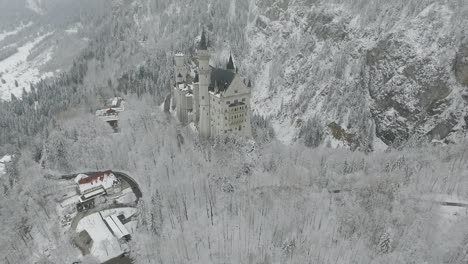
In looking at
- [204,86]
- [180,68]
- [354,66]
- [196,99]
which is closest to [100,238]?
[204,86]

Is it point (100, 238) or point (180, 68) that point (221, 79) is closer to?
point (180, 68)

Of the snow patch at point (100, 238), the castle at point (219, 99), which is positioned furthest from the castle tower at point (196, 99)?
the snow patch at point (100, 238)

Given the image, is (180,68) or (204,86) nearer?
(204,86)

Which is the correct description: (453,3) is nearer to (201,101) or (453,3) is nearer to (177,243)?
(201,101)

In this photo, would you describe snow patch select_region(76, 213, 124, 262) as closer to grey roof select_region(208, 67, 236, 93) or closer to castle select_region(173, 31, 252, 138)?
castle select_region(173, 31, 252, 138)

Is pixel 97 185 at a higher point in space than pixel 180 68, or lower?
lower

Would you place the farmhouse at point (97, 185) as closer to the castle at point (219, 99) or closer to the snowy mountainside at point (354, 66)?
the castle at point (219, 99)

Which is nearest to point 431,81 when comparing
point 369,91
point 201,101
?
point 369,91
